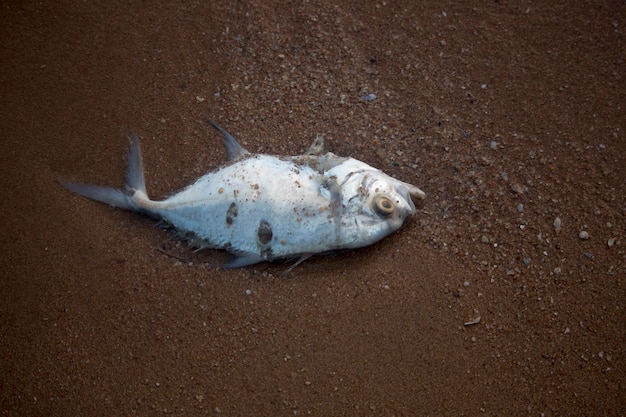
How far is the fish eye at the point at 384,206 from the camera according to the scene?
2.83m

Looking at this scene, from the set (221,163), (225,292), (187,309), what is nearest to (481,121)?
(221,163)

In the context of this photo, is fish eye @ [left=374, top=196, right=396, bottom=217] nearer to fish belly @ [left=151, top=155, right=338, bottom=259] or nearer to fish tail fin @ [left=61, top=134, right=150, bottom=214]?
fish belly @ [left=151, top=155, right=338, bottom=259]

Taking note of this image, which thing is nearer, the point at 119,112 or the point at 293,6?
the point at 119,112

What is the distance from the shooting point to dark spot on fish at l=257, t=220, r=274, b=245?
116 inches

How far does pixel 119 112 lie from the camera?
136 inches

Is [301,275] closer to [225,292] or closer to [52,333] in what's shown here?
[225,292]

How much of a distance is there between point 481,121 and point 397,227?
1.07 meters

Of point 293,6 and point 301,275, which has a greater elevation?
point 293,6

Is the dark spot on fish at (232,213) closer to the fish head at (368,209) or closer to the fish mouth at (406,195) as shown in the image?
the fish head at (368,209)

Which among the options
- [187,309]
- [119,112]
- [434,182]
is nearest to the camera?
[187,309]

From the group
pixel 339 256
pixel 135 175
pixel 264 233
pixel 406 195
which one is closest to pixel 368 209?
pixel 406 195

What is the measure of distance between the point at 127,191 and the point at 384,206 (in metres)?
1.74

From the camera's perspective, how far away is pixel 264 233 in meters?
2.95

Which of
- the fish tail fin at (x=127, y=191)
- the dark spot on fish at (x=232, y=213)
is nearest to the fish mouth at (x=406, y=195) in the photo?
the dark spot on fish at (x=232, y=213)
